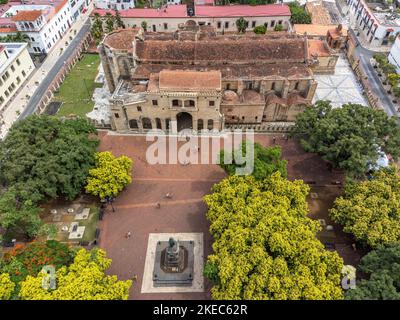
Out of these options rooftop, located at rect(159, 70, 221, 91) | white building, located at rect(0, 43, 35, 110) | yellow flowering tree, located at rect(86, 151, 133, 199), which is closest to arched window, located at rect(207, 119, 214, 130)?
rooftop, located at rect(159, 70, 221, 91)

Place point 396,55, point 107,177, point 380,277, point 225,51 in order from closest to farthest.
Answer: point 380,277, point 107,177, point 225,51, point 396,55

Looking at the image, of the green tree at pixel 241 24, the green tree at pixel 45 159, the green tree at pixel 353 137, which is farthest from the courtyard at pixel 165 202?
the green tree at pixel 241 24

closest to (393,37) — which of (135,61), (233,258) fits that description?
(135,61)

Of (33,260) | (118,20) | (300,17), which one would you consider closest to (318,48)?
(300,17)

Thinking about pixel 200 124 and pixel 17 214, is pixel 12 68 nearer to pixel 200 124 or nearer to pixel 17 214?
pixel 17 214

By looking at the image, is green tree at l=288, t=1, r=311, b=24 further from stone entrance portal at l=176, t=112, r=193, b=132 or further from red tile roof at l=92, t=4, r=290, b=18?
stone entrance portal at l=176, t=112, r=193, b=132

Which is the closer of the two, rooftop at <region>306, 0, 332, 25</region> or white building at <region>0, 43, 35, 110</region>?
white building at <region>0, 43, 35, 110</region>

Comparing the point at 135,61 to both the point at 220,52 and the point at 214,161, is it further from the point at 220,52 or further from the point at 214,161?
the point at 214,161

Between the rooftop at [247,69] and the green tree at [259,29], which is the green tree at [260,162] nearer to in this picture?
the rooftop at [247,69]
